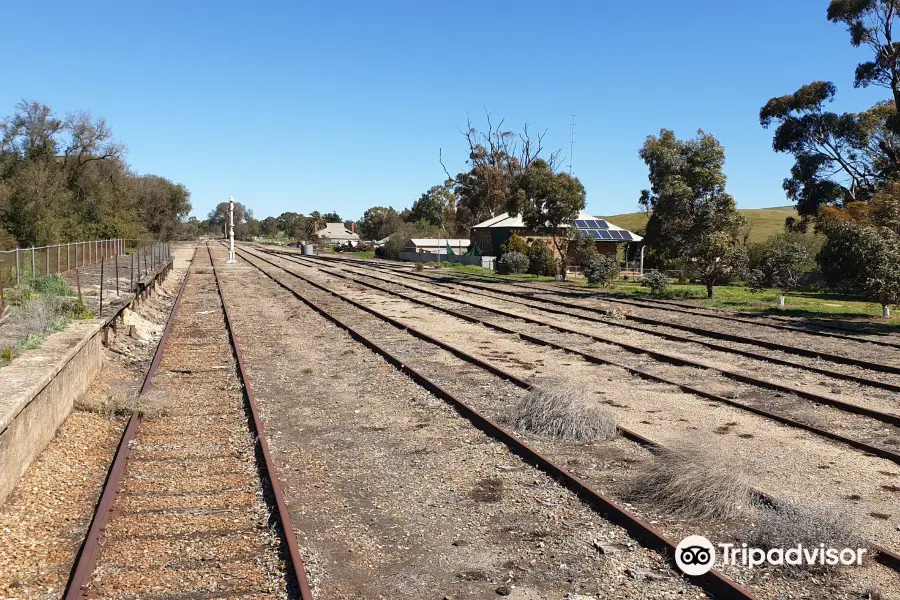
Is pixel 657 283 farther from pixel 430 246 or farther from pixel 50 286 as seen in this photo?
pixel 430 246

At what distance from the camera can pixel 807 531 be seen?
19.7ft

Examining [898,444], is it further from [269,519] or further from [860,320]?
[860,320]

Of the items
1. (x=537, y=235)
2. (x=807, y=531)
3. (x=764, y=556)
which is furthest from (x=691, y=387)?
(x=537, y=235)

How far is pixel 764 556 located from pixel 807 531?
47cm

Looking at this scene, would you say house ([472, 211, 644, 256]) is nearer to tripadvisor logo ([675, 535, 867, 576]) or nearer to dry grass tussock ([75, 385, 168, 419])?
dry grass tussock ([75, 385, 168, 419])

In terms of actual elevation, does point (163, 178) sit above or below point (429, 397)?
above

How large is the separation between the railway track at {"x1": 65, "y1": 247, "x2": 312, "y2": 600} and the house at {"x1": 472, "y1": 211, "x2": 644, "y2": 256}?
38.7 meters

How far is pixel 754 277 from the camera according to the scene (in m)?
31.9

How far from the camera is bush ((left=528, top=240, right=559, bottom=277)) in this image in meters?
50.0

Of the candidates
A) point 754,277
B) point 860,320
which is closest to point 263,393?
point 860,320

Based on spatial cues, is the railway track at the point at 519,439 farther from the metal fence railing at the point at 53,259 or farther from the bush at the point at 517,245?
the bush at the point at 517,245

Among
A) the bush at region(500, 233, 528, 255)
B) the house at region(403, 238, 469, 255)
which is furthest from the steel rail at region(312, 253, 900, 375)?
the house at region(403, 238, 469, 255)

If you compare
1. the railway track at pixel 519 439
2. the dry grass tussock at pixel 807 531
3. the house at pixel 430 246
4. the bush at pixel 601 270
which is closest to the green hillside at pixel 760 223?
the house at pixel 430 246

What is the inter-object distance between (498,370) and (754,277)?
21.9 m
